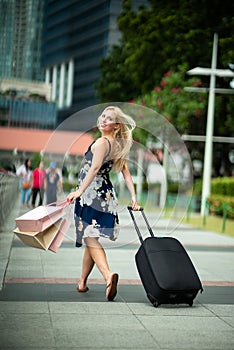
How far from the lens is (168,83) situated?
36.7 m

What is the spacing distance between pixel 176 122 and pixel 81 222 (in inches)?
1184

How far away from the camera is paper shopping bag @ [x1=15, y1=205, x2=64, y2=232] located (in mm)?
8023

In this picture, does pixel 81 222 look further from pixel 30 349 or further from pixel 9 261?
pixel 9 261

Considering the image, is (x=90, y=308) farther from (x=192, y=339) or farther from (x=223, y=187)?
(x=223, y=187)

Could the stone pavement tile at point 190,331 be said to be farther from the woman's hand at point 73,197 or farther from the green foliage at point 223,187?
the green foliage at point 223,187

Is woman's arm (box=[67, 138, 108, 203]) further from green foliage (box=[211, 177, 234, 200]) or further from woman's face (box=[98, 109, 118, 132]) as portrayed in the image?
green foliage (box=[211, 177, 234, 200])

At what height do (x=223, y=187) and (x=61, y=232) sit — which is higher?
(x=223, y=187)

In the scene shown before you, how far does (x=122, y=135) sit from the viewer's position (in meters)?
8.17

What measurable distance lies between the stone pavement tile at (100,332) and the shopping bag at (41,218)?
3.39ft

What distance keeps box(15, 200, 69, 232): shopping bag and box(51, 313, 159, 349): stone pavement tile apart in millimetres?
1034

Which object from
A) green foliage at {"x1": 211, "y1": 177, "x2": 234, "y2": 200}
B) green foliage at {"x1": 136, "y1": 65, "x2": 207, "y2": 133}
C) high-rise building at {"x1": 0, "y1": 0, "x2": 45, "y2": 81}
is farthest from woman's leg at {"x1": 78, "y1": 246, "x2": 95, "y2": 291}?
green foliage at {"x1": 136, "y1": 65, "x2": 207, "y2": 133}

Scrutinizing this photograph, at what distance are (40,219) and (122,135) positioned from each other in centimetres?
103

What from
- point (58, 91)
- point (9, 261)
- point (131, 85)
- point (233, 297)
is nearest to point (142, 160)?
point (9, 261)

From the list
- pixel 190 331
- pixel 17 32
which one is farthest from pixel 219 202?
pixel 190 331
